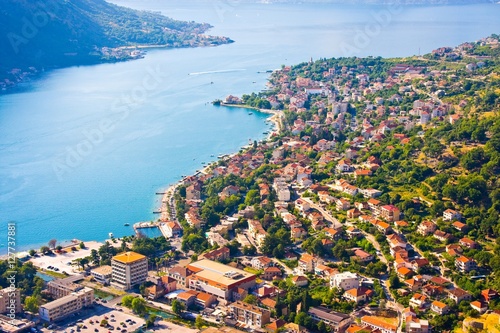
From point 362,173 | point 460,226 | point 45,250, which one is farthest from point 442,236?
point 45,250

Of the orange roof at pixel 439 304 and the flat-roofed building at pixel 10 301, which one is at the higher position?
Answer: the orange roof at pixel 439 304

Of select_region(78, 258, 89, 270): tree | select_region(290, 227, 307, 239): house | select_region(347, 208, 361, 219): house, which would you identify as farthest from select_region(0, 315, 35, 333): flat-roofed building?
select_region(347, 208, 361, 219): house

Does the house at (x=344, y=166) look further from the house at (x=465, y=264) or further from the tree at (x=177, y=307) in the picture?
the tree at (x=177, y=307)

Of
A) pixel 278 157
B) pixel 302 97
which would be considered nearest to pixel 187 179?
pixel 278 157

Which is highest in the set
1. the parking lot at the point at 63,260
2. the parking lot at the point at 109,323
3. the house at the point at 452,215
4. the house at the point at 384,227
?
the house at the point at 452,215

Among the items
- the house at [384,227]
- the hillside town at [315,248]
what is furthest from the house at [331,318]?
the house at [384,227]

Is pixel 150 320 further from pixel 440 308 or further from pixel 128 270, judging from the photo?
pixel 440 308
